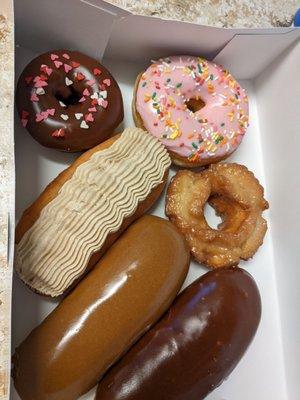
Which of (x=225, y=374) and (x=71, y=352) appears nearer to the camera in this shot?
(x=71, y=352)

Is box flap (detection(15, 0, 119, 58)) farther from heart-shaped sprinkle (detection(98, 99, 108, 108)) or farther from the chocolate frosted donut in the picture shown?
heart-shaped sprinkle (detection(98, 99, 108, 108))

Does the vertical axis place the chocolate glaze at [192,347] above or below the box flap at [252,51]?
below

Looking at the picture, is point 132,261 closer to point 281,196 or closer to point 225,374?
point 225,374

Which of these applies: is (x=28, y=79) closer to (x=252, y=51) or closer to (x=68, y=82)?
(x=68, y=82)

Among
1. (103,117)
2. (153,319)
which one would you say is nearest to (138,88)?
(103,117)

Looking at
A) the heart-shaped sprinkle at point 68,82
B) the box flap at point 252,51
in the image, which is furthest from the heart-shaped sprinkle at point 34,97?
the box flap at point 252,51

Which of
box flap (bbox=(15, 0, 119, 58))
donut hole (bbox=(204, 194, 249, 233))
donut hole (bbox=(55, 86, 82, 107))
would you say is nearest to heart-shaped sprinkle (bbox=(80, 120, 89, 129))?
donut hole (bbox=(55, 86, 82, 107))

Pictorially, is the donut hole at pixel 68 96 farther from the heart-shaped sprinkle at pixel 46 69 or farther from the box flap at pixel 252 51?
the box flap at pixel 252 51
